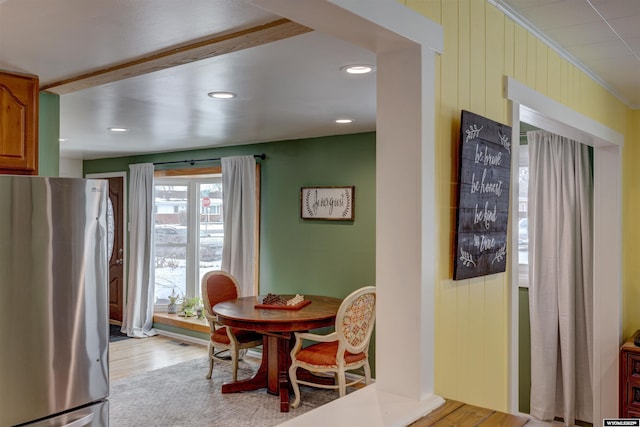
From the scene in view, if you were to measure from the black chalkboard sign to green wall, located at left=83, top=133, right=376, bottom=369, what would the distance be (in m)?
2.87

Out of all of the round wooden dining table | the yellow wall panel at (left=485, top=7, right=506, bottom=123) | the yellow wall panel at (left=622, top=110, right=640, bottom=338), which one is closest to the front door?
the round wooden dining table

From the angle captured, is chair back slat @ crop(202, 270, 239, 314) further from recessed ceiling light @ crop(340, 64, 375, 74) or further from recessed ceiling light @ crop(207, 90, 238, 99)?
recessed ceiling light @ crop(340, 64, 375, 74)

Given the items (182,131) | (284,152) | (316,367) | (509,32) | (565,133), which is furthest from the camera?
(284,152)

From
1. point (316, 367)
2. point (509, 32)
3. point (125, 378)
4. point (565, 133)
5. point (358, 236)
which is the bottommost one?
point (125, 378)

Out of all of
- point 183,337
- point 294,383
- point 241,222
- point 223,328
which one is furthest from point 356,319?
point 183,337

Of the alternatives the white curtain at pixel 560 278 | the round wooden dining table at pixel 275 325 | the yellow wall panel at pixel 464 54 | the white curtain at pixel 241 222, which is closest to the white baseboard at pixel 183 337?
the white curtain at pixel 241 222

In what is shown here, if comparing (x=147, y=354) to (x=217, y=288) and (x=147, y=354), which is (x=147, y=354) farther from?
(x=217, y=288)

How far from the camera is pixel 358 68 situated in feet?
8.48

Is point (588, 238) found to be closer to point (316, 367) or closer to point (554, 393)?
point (554, 393)

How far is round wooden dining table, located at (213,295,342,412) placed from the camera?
4113mm

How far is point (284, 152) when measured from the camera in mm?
5582

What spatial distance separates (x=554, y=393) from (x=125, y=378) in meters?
3.94

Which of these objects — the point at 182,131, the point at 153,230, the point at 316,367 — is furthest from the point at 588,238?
the point at 153,230

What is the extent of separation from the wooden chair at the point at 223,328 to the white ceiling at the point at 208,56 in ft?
5.70
